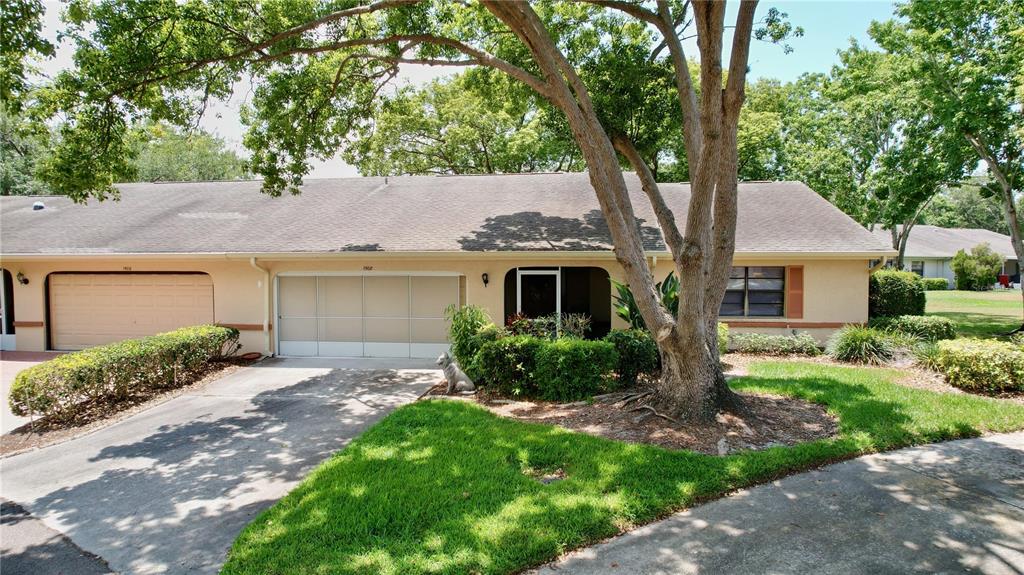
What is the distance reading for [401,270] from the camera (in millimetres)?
12156

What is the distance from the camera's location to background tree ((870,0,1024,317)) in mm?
13172

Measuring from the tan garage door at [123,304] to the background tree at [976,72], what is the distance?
20060 mm

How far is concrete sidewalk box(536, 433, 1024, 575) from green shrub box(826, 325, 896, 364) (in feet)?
18.8

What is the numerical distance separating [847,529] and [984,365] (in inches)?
253

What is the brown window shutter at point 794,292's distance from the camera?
12.3 metres

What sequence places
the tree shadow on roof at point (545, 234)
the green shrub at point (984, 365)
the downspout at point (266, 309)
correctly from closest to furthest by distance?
the green shrub at point (984, 365), the tree shadow on roof at point (545, 234), the downspout at point (266, 309)

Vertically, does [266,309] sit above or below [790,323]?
above

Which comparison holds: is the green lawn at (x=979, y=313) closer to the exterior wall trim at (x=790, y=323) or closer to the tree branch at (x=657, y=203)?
the exterior wall trim at (x=790, y=323)

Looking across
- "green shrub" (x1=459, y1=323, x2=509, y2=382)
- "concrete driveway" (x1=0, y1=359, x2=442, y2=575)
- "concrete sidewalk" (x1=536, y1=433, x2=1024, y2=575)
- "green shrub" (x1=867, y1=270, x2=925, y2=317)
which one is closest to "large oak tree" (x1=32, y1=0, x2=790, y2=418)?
"concrete sidewalk" (x1=536, y1=433, x2=1024, y2=575)

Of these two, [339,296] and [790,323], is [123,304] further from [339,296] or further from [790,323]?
[790,323]

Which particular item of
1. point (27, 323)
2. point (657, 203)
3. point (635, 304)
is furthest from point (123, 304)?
point (657, 203)

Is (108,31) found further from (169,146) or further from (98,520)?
(169,146)

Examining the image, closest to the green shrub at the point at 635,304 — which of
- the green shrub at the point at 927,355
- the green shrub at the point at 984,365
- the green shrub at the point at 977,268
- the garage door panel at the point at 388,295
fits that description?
the green shrub at the point at 984,365

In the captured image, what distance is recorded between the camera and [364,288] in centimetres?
1257
